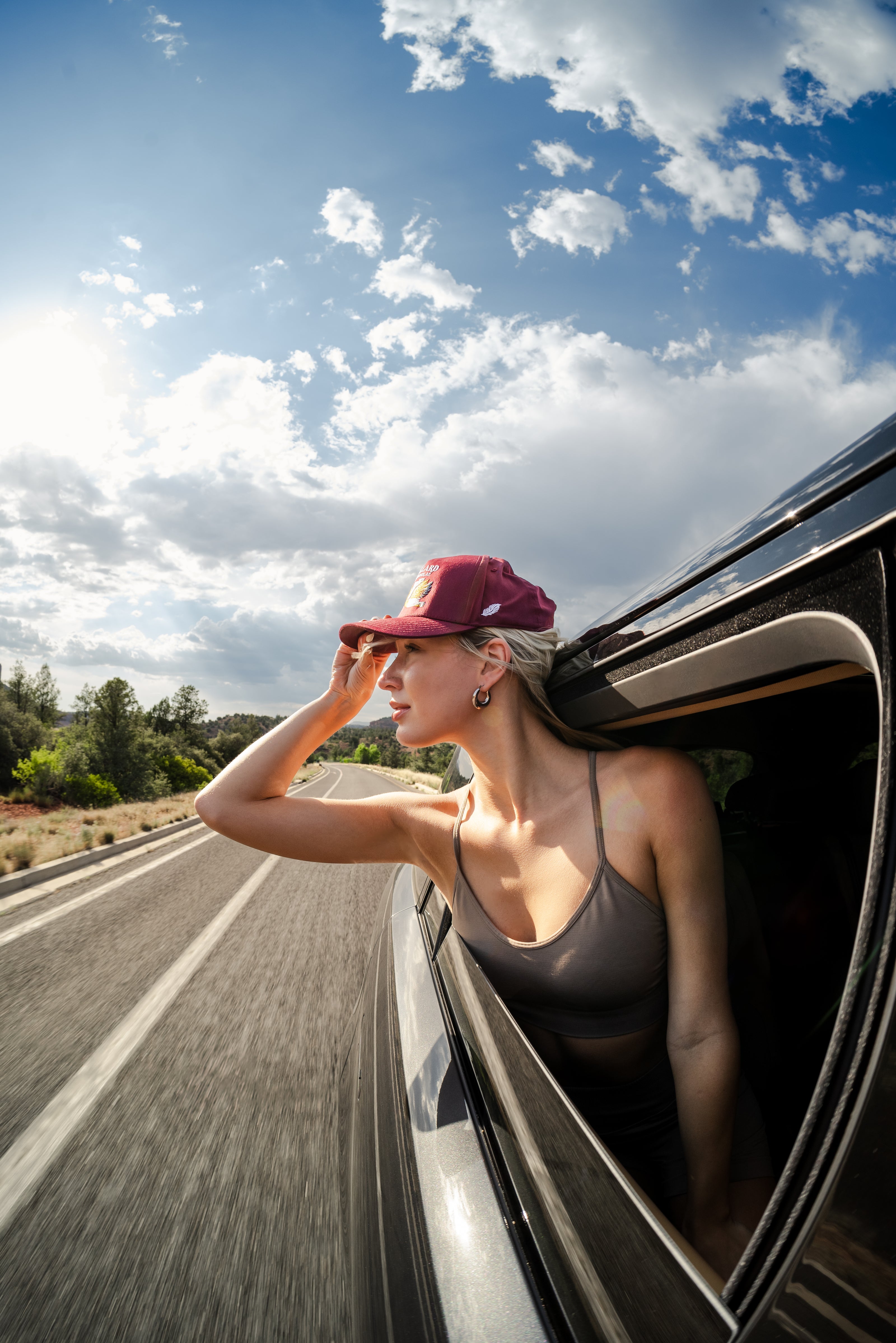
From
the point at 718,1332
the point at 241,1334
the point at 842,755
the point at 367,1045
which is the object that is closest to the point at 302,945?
the point at 367,1045

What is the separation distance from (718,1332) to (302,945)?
4.35 metres

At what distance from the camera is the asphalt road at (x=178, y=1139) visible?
141 cm

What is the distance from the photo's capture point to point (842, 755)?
154 centimetres

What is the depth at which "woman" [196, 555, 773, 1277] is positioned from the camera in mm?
1107

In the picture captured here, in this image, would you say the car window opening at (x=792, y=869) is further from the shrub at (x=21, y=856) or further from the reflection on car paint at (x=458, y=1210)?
the shrub at (x=21, y=856)

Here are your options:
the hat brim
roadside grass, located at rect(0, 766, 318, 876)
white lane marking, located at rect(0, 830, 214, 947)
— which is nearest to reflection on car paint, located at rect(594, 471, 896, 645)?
the hat brim

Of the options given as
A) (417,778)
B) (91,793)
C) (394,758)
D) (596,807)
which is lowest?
(394,758)

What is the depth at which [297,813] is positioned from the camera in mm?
2000

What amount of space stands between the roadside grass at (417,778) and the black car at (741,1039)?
39.6 feet

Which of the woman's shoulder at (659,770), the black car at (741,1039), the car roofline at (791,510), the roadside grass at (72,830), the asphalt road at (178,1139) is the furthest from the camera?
the roadside grass at (72,830)

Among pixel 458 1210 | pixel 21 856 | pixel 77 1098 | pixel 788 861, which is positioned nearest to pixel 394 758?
pixel 21 856

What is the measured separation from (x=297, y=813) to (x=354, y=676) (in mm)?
561

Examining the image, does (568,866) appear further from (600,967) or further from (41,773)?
(41,773)

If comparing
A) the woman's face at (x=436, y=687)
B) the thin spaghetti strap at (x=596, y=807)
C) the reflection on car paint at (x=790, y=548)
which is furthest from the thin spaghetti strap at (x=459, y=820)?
the reflection on car paint at (x=790, y=548)
